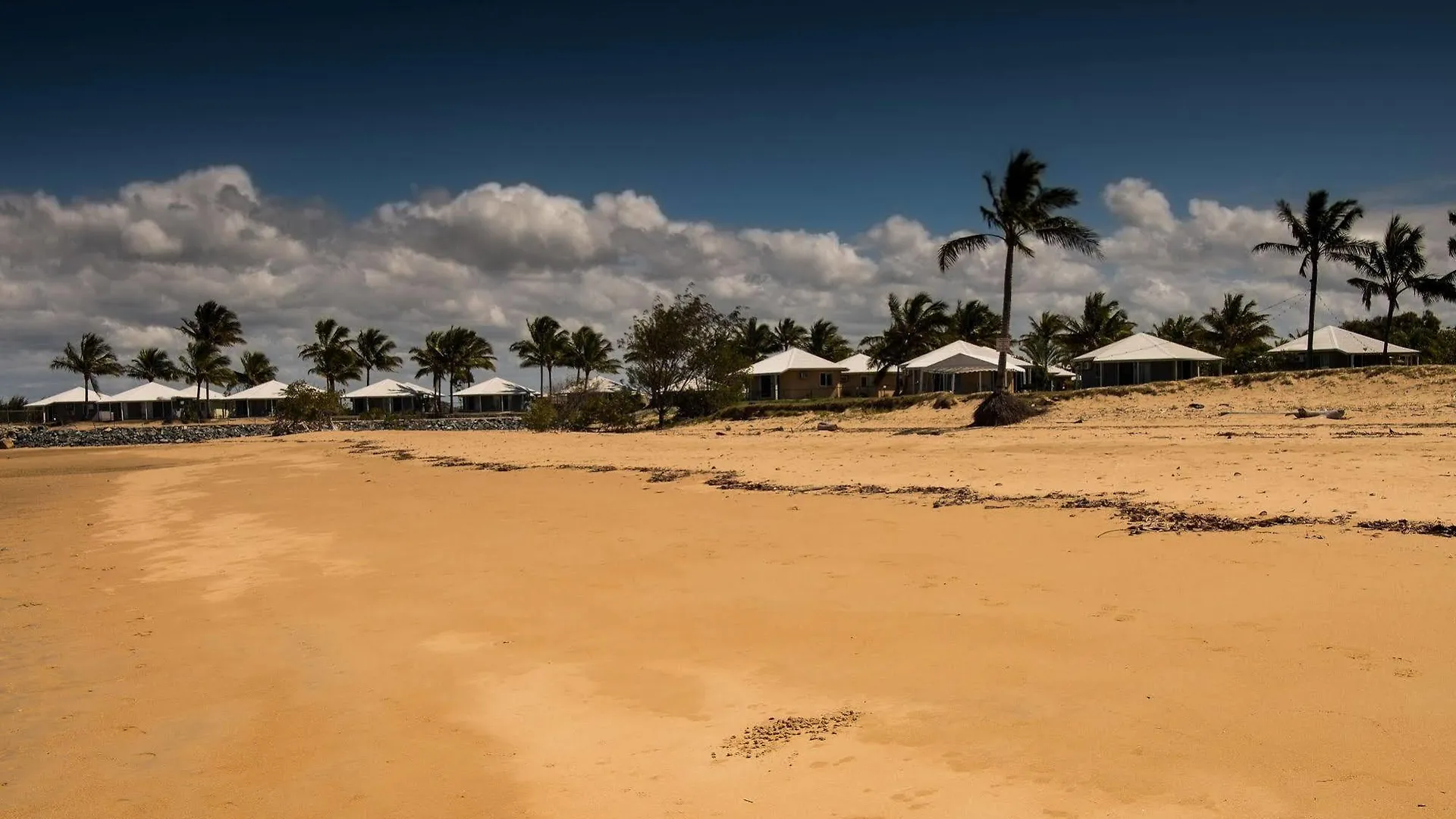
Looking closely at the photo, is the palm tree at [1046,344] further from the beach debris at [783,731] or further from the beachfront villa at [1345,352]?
the beach debris at [783,731]

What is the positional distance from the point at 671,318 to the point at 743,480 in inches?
1214

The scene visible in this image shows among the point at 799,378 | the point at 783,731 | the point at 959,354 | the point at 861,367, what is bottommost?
the point at 783,731

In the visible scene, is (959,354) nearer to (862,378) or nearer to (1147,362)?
(1147,362)

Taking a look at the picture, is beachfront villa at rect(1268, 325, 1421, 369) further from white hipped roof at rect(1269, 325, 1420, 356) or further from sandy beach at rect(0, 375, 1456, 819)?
sandy beach at rect(0, 375, 1456, 819)

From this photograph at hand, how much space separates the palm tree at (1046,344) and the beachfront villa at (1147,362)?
6753 millimetres

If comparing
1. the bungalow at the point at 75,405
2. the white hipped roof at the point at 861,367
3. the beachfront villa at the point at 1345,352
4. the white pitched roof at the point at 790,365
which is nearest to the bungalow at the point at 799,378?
the white pitched roof at the point at 790,365

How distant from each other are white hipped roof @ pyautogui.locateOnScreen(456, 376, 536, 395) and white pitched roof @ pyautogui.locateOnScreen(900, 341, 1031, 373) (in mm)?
41870

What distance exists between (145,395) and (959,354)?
73.4m

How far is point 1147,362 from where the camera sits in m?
46.4

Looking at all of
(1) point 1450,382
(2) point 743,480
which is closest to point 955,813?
(2) point 743,480

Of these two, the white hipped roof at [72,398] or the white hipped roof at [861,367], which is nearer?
the white hipped roof at [861,367]

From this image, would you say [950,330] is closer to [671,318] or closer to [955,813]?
[671,318]

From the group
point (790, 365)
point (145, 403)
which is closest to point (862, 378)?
point (790, 365)

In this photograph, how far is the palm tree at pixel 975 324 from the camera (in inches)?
2478
